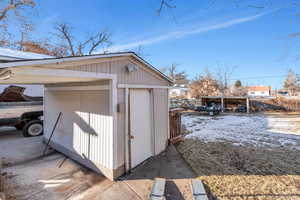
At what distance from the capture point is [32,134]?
6148mm

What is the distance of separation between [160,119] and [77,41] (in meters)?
16.2

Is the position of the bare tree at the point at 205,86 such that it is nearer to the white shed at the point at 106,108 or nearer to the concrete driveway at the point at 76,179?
the white shed at the point at 106,108

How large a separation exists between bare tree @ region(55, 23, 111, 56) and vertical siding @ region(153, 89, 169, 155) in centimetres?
1451

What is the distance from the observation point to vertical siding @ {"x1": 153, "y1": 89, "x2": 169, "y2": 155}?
425 cm

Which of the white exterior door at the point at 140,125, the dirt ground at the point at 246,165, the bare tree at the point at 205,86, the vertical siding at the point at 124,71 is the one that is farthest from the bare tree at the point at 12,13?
the bare tree at the point at 205,86

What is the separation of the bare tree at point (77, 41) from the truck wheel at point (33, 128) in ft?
38.8

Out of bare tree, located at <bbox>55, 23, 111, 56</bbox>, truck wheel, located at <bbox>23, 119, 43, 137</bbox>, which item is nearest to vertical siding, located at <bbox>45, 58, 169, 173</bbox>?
truck wheel, located at <bbox>23, 119, 43, 137</bbox>

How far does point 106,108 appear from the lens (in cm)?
300

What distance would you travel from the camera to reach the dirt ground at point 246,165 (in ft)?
8.71

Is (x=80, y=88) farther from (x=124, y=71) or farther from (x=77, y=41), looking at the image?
(x=77, y=41)

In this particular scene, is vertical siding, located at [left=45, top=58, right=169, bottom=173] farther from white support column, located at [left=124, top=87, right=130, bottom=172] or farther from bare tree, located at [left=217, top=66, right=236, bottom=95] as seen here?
bare tree, located at [left=217, top=66, right=236, bottom=95]

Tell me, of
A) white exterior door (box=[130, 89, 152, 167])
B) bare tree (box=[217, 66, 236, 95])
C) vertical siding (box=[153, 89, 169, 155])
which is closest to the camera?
white exterior door (box=[130, 89, 152, 167])

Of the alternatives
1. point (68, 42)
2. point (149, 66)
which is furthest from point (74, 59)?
point (68, 42)

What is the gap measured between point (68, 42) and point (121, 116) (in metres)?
16.7
